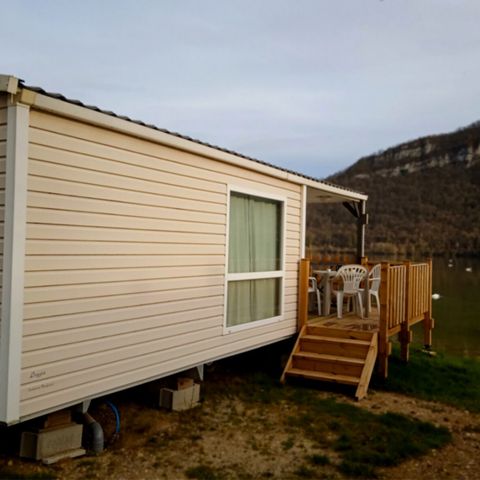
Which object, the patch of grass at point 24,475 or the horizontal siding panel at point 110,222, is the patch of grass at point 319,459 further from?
the horizontal siding panel at point 110,222

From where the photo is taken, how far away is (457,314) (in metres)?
16.1

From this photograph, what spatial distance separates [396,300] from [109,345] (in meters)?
4.22

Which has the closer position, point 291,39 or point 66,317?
point 66,317

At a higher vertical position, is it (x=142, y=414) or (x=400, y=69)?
(x=400, y=69)

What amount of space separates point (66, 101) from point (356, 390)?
13.5ft

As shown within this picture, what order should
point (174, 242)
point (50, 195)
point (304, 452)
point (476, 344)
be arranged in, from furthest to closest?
point (476, 344)
point (174, 242)
point (304, 452)
point (50, 195)

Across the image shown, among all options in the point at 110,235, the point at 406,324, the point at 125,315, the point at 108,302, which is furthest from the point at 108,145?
the point at 406,324

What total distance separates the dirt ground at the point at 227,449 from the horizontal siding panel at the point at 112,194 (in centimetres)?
195

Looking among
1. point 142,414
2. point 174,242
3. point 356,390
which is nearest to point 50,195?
point 174,242

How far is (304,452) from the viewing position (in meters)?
4.06

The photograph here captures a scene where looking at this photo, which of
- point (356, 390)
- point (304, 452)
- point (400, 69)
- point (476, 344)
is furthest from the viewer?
point (400, 69)

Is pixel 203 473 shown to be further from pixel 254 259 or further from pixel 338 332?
pixel 338 332

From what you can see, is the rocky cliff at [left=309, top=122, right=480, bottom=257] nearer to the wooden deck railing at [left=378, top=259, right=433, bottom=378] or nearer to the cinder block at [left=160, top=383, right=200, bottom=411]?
the wooden deck railing at [left=378, top=259, right=433, bottom=378]

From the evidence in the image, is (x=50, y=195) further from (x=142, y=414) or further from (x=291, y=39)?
(x=291, y=39)
